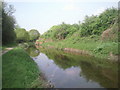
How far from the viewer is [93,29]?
28297 millimetres

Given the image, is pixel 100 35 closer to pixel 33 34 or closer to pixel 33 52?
pixel 33 52

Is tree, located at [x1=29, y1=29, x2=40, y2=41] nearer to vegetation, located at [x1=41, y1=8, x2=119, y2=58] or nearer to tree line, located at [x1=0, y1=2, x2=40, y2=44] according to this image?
tree line, located at [x1=0, y1=2, x2=40, y2=44]

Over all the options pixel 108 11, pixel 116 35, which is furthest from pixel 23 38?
pixel 116 35

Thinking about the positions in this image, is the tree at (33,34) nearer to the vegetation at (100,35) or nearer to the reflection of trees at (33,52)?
the vegetation at (100,35)

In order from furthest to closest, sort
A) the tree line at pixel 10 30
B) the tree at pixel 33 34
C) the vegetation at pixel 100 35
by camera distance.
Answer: the tree at pixel 33 34
the tree line at pixel 10 30
the vegetation at pixel 100 35

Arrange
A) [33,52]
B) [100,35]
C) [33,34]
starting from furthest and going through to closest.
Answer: [33,34] → [33,52] → [100,35]

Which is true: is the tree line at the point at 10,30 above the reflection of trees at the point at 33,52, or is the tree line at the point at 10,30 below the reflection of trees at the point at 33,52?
above

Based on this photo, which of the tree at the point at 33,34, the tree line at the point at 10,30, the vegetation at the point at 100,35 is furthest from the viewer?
the tree at the point at 33,34

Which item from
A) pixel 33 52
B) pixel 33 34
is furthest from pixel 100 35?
pixel 33 34

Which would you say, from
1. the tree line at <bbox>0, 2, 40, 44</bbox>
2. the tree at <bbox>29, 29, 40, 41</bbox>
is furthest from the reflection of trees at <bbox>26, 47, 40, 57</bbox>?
the tree at <bbox>29, 29, 40, 41</bbox>

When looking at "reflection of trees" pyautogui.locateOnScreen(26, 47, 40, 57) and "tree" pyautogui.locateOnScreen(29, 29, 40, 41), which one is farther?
"tree" pyautogui.locateOnScreen(29, 29, 40, 41)

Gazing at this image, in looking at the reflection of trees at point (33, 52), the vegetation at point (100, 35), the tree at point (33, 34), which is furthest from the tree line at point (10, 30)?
the vegetation at point (100, 35)

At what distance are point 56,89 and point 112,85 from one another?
4.22m

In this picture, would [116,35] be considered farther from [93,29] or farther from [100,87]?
[100,87]
